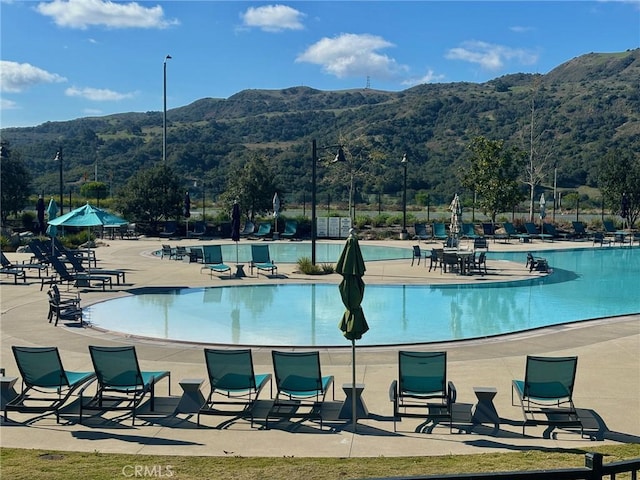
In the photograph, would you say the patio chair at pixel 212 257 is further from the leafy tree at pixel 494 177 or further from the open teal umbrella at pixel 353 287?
the leafy tree at pixel 494 177

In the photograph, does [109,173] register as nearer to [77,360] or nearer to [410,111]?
[410,111]

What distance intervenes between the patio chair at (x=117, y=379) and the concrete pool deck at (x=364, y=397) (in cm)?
21

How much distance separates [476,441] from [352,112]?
111838 millimetres

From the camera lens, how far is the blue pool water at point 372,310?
1435 centimetres

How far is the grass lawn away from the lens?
6.27 m

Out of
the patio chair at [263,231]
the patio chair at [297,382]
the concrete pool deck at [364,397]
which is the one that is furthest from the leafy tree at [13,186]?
the patio chair at [297,382]

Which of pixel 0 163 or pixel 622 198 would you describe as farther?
pixel 0 163

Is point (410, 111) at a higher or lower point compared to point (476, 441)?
higher

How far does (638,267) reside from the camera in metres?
27.3

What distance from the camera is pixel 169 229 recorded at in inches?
1483

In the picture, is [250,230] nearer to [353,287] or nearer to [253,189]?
[253,189]

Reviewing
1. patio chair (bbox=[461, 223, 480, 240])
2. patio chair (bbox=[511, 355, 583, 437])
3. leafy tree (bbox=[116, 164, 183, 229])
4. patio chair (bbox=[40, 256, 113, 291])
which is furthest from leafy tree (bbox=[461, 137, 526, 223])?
patio chair (bbox=[511, 355, 583, 437])

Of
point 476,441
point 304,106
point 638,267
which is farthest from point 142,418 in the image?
point 304,106

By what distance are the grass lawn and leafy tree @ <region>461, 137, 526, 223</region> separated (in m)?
33.0
